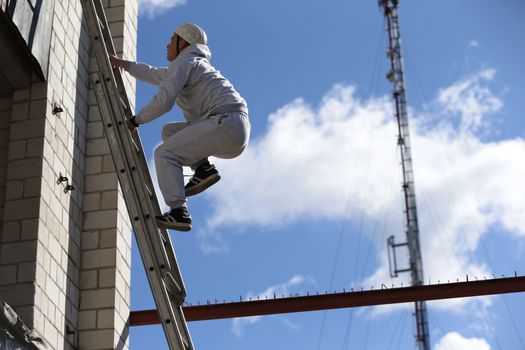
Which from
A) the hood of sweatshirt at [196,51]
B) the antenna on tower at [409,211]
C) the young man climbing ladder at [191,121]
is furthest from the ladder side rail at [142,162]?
the antenna on tower at [409,211]

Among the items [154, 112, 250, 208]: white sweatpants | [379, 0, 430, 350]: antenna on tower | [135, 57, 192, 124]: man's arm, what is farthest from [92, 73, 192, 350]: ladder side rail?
[379, 0, 430, 350]: antenna on tower

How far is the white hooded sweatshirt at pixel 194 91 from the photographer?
777 cm

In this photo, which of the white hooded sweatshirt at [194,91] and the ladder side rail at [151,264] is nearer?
the ladder side rail at [151,264]

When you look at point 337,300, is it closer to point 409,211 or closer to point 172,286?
point 172,286

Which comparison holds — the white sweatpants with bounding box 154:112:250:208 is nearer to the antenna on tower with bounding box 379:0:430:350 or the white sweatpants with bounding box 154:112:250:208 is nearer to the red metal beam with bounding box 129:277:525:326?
the red metal beam with bounding box 129:277:525:326

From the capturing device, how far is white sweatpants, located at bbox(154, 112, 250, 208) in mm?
7801

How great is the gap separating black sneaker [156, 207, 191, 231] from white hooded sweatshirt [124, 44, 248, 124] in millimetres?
729

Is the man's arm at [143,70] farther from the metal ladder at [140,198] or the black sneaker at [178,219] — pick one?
the black sneaker at [178,219]

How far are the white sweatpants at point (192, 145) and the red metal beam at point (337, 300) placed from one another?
3.49 metres

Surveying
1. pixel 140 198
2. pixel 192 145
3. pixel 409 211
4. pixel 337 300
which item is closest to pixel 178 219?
pixel 140 198

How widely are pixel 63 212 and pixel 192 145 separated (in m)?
2.91

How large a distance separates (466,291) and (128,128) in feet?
15.5

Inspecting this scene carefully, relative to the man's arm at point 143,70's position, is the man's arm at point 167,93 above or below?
below

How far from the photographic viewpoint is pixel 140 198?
25.8 ft
